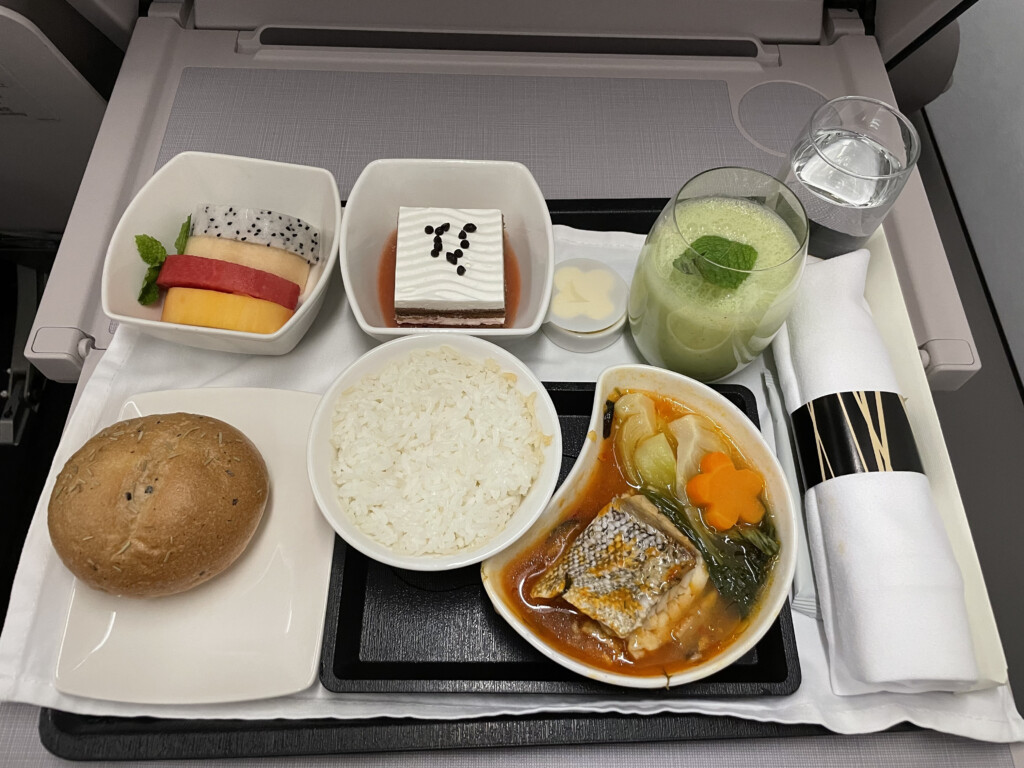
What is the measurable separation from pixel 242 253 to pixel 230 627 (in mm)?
778

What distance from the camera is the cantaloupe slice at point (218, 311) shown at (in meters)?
1.36

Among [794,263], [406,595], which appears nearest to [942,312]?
[794,263]

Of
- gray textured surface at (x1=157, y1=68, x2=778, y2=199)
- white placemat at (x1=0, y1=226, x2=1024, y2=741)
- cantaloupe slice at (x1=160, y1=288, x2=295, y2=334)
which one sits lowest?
white placemat at (x1=0, y1=226, x2=1024, y2=741)

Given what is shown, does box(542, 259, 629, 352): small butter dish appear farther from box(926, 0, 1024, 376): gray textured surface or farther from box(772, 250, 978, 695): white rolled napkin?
box(926, 0, 1024, 376): gray textured surface

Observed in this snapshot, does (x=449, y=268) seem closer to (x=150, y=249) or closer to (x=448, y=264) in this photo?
(x=448, y=264)

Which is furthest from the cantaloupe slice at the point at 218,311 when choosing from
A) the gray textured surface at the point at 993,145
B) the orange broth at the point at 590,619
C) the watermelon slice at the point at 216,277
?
the gray textured surface at the point at 993,145

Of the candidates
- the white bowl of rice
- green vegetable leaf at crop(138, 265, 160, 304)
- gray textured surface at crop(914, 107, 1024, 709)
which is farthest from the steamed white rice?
gray textured surface at crop(914, 107, 1024, 709)

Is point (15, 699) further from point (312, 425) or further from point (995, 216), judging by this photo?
point (995, 216)

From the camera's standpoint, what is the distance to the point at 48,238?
97.0 inches

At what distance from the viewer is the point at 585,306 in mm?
1500

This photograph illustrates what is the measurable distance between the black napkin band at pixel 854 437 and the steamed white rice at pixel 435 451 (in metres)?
0.52

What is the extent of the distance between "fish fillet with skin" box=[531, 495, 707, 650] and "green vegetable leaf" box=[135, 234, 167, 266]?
1050 mm

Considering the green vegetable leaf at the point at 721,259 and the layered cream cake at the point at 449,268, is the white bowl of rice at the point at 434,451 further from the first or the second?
the green vegetable leaf at the point at 721,259

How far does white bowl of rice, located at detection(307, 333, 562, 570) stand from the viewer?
1.22 meters
